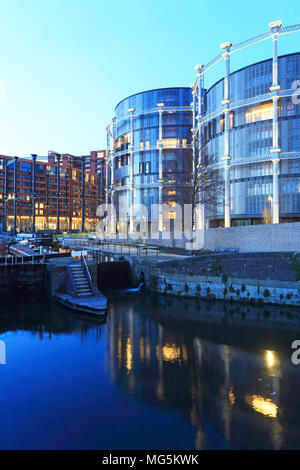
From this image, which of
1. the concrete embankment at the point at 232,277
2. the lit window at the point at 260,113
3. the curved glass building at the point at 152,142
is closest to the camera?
the concrete embankment at the point at 232,277

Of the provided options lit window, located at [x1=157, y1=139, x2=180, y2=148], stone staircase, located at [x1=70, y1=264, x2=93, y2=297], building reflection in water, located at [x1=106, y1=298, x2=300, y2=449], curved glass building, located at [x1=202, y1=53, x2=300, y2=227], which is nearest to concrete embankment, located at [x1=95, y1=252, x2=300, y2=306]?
stone staircase, located at [x1=70, y1=264, x2=93, y2=297]

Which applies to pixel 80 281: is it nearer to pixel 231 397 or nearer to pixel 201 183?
pixel 231 397

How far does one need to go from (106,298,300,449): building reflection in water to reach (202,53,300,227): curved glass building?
107 ft

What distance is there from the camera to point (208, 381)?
11883 millimetres

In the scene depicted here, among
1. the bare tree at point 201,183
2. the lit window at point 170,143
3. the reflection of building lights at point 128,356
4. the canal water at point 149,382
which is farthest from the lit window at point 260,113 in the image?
the reflection of building lights at point 128,356

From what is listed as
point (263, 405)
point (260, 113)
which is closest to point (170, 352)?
point (263, 405)

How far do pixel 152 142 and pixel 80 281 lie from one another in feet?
173

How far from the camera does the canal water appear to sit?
8.61m

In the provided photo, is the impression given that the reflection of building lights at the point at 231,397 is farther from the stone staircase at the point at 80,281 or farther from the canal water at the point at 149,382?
the stone staircase at the point at 80,281

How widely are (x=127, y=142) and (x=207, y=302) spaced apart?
57.9m

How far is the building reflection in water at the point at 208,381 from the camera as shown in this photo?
875cm

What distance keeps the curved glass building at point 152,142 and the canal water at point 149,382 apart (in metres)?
48.2
